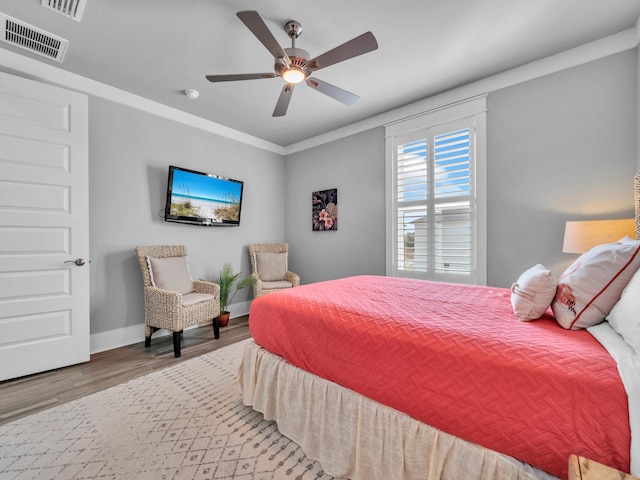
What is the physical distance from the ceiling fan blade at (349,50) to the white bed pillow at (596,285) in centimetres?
171

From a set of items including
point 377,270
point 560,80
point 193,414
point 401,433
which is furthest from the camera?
point 377,270

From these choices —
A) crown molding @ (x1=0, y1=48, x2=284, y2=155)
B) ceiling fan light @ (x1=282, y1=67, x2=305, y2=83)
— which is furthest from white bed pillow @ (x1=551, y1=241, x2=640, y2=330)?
crown molding @ (x1=0, y1=48, x2=284, y2=155)

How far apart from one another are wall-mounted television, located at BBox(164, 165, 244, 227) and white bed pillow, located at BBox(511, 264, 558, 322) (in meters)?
3.56

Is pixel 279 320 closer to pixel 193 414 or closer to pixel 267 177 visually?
pixel 193 414

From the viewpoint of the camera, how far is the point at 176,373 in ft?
8.04

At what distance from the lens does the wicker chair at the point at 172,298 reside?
2797 millimetres

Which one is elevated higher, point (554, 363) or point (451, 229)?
point (451, 229)

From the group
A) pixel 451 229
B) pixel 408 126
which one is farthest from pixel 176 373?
pixel 408 126

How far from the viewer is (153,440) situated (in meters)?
1.63

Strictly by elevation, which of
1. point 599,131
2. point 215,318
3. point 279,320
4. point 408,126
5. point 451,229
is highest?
point 408,126

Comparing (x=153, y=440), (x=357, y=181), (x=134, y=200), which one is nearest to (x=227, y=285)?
(x=134, y=200)

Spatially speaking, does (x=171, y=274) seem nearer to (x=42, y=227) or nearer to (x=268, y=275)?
(x=42, y=227)

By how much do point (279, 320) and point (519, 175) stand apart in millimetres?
2726

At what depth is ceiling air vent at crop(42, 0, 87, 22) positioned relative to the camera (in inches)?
75.3
